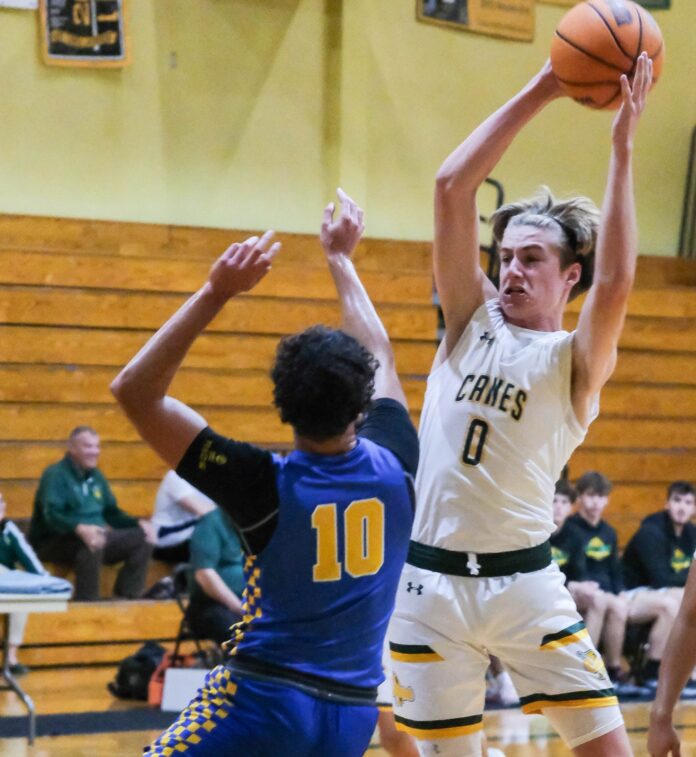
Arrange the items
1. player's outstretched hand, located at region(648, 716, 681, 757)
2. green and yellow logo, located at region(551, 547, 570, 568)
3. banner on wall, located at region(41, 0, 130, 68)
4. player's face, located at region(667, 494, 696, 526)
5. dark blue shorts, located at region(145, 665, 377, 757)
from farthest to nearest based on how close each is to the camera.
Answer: banner on wall, located at region(41, 0, 130, 68) < player's face, located at region(667, 494, 696, 526) < green and yellow logo, located at region(551, 547, 570, 568) < player's outstretched hand, located at region(648, 716, 681, 757) < dark blue shorts, located at region(145, 665, 377, 757)

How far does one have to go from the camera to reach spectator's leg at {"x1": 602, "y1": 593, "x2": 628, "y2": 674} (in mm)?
8461

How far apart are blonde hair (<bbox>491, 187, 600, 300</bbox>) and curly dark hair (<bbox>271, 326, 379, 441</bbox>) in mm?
1437

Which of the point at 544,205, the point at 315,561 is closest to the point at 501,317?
the point at 544,205

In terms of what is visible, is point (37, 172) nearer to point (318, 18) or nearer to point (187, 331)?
point (318, 18)

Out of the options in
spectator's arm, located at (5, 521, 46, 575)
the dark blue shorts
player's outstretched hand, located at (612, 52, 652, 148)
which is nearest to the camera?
the dark blue shorts

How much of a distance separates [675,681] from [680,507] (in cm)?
616

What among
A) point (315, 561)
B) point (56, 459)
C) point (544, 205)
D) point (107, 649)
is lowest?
point (107, 649)

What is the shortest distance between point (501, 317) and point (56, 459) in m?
6.46

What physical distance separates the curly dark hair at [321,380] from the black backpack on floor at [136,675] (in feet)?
17.3

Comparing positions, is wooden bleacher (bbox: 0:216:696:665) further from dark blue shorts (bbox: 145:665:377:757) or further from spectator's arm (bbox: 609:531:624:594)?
dark blue shorts (bbox: 145:665:377:757)

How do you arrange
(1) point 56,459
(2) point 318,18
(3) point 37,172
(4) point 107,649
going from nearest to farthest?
1. (4) point 107,649
2. (1) point 56,459
3. (3) point 37,172
4. (2) point 318,18

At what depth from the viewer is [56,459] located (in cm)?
968

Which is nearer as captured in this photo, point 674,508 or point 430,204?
point 674,508

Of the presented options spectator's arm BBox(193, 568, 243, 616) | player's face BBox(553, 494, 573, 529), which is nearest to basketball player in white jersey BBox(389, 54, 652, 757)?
spectator's arm BBox(193, 568, 243, 616)
